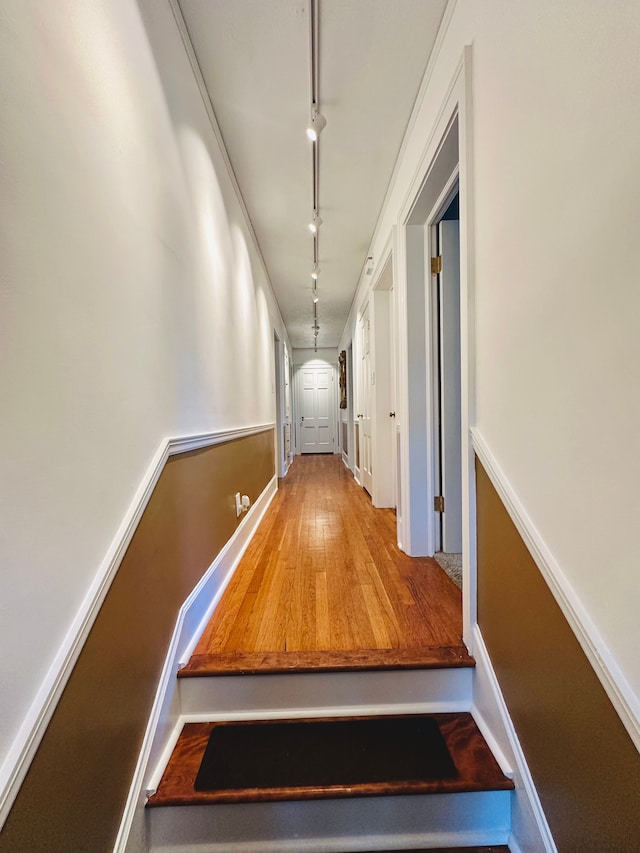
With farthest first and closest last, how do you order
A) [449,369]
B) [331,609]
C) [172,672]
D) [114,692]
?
[449,369] → [331,609] → [172,672] → [114,692]

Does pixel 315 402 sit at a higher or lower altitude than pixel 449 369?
lower

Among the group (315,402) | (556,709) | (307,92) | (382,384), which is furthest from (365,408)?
(315,402)

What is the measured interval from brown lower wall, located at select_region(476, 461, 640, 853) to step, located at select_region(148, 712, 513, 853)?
214 mm

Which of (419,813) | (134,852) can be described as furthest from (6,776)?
(419,813)

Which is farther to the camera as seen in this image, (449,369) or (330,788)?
(449,369)

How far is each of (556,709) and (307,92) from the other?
252cm

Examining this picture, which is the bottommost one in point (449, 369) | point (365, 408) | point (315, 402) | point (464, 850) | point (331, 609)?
point (464, 850)

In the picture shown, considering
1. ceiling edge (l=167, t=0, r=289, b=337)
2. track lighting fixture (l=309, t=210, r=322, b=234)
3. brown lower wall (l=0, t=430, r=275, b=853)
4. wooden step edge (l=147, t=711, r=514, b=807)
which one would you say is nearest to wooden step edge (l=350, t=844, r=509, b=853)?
wooden step edge (l=147, t=711, r=514, b=807)

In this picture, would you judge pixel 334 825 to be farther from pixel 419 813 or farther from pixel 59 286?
pixel 59 286

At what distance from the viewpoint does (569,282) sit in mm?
720

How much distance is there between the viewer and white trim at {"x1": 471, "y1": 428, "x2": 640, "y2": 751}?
59 centimetres

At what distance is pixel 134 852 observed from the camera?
0.86 meters

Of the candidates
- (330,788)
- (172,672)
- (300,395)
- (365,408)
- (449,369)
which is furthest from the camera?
(300,395)

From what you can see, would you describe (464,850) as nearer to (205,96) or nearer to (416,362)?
(416,362)
